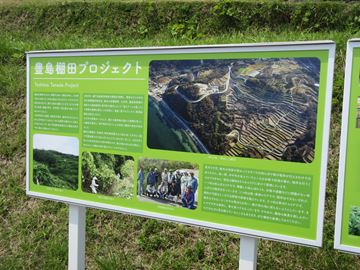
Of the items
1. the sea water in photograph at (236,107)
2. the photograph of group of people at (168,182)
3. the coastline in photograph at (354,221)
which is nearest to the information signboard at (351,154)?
the coastline in photograph at (354,221)

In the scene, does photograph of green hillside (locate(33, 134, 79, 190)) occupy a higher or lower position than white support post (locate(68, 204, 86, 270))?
higher

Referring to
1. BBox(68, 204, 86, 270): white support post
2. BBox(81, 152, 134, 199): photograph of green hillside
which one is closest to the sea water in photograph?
BBox(81, 152, 134, 199): photograph of green hillside

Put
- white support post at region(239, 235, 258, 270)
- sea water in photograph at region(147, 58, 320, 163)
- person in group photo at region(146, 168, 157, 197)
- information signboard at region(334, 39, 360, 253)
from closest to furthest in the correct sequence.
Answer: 1. information signboard at region(334, 39, 360, 253)
2. sea water in photograph at region(147, 58, 320, 163)
3. white support post at region(239, 235, 258, 270)
4. person in group photo at region(146, 168, 157, 197)

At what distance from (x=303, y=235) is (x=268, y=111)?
1.98 feet

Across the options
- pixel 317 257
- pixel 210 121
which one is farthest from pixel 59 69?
pixel 317 257

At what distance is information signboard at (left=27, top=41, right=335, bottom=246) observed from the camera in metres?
1.92

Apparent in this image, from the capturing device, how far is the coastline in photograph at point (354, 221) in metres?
1.83

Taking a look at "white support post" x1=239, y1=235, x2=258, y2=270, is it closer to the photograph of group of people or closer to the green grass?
the photograph of group of people

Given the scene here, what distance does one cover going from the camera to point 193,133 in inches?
87.0

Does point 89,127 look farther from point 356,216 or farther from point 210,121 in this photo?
point 356,216

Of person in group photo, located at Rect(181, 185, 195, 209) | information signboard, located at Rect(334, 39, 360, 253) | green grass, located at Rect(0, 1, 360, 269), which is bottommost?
green grass, located at Rect(0, 1, 360, 269)

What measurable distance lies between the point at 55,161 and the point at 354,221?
184 centimetres

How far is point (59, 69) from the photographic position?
106 inches

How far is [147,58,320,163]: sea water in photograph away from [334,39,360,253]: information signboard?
135 millimetres
